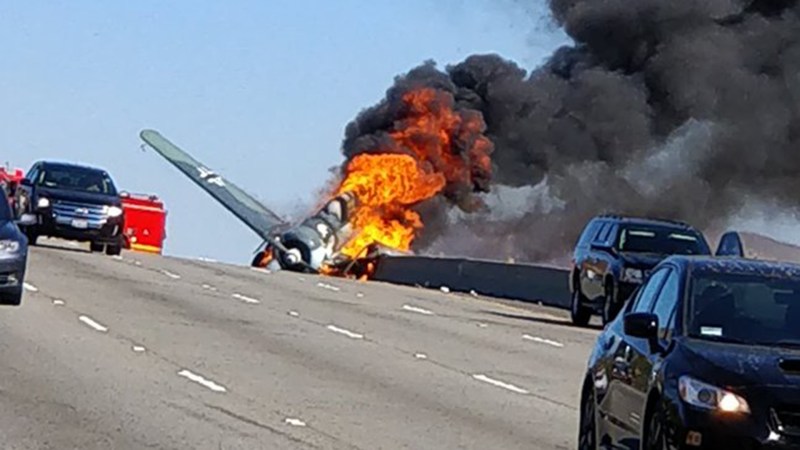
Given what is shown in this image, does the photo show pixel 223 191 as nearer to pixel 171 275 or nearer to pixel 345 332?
pixel 171 275

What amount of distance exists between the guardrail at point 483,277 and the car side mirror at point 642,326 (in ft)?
90.3

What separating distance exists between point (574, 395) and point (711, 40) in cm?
3042

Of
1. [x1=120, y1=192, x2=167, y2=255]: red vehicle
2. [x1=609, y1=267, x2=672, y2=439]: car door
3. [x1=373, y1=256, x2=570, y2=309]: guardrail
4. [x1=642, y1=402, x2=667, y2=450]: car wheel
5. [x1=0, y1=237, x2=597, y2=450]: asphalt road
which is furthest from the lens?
[x1=120, y1=192, x2=167, y2=255]: red vehicle

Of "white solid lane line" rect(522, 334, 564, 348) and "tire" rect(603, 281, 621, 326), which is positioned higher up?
"tire" rect(603, 281, 621, 326)

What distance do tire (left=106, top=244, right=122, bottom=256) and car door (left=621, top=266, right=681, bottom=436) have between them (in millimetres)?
31042

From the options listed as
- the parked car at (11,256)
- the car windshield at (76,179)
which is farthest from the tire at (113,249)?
the parked car at (11,256)

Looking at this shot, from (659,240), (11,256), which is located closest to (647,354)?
(11,256)

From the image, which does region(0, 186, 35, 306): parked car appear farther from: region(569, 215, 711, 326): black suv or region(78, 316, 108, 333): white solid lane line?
region(569, 215, 711, 326): black suv

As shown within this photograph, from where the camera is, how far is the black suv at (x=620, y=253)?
98.3 feet

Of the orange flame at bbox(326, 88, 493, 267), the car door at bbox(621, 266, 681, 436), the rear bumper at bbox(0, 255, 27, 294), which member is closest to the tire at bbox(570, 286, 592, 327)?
the rear bumper at bbox(0, 255, 27, 294)

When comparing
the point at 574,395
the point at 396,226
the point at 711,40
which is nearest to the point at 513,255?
the point at 396,226

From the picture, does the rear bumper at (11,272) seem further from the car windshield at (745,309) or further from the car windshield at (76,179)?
the car windshield at (76,179)

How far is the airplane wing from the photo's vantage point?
188ft

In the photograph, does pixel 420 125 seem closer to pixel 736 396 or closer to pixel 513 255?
pixel 513 255
